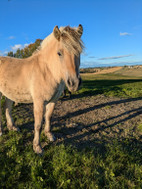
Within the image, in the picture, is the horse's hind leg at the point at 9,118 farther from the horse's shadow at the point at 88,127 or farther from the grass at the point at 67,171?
the horse's shadow at the point at 88,127

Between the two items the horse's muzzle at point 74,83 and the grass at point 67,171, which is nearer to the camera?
the grass at point 67,171

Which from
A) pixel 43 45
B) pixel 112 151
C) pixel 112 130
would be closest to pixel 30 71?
pixel 43 45

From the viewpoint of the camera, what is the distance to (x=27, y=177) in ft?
8.00

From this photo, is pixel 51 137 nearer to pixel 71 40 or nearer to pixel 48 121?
pixel 48 121

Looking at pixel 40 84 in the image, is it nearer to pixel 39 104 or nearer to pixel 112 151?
pixel 39 104

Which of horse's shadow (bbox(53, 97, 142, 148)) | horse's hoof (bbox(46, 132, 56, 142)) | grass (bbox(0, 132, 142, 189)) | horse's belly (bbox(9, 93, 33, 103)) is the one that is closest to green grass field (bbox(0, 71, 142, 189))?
grass (bbox(0, 132, 142, 189))

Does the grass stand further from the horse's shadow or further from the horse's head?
the horse's head

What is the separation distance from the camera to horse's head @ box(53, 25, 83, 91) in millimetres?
2695

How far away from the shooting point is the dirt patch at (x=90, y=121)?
4199 mm

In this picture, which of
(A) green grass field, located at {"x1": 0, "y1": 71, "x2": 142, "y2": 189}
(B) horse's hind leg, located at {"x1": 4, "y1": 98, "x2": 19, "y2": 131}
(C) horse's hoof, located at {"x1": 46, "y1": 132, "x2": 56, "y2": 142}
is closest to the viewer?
(A) green grass field, located at {"x1": 0, "y1": 71, "x2": 142, "y2": 189}

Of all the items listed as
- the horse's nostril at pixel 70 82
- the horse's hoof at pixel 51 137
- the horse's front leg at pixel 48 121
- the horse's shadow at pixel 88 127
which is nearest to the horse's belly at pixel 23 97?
the horse's front leg at pixel 48 121

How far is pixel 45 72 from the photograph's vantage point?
322 cm

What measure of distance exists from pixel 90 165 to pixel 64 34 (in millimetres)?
2739

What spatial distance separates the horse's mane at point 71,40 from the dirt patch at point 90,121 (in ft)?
8.24
